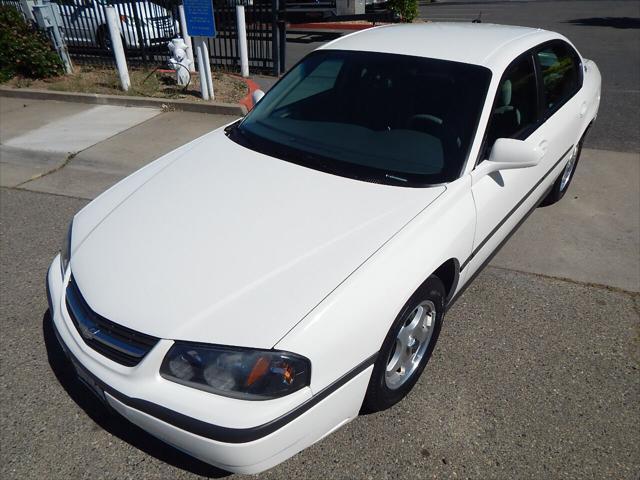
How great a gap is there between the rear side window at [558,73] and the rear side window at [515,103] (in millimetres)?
219

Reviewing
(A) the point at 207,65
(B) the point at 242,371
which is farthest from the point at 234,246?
(A) the point at 207,65

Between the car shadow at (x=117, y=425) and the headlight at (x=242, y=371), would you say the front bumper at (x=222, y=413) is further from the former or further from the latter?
the car shadow at (x=117, y=425)

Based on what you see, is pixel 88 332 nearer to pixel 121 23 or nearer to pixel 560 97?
pixel 560 97

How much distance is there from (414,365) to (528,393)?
635 millimetres

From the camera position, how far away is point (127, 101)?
7.64 metres

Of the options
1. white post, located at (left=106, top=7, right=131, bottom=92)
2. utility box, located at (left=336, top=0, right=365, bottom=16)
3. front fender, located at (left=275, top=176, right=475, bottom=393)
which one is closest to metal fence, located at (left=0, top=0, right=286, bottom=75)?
white post, located at (left=106, top=7, right=131, bottom=92)

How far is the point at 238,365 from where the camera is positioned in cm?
177

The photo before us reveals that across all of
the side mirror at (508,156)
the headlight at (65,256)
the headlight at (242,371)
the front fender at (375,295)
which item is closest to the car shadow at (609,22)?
the side mirror at (508,156)

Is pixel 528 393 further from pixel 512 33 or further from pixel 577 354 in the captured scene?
pixel 512 33

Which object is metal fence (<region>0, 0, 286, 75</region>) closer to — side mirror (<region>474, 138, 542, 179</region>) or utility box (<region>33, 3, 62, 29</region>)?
utility box (<region>33, 3, 62, 29</region>)

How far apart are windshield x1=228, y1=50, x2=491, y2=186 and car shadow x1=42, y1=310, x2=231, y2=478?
1.59 metres

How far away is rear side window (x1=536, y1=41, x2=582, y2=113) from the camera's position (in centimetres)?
336

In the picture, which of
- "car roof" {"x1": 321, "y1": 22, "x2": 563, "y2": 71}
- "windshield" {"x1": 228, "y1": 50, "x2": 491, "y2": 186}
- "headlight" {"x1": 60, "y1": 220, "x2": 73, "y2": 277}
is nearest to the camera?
"headlight" {"x1": 60, "y1": 220, "x2": 73, "y2": 277}

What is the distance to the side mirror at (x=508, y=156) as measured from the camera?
249 cm
